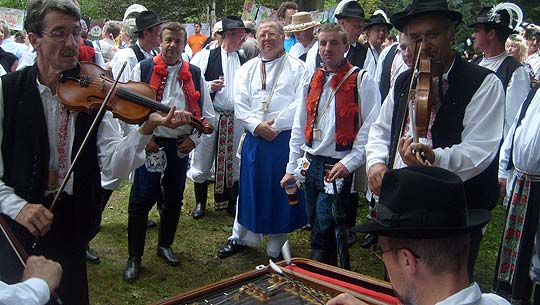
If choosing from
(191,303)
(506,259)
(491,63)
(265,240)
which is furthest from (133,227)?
(491,63)

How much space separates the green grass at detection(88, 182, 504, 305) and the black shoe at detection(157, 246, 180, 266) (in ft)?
0.16

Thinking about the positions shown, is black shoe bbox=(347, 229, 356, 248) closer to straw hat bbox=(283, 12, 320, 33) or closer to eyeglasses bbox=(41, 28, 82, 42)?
straw hat bbox=(283, 12, 320, 33)

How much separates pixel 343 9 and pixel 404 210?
16.1 feet

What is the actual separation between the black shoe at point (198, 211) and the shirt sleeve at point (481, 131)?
12.8ft

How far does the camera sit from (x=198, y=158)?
20.6ft

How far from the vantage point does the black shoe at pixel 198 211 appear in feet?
20.5

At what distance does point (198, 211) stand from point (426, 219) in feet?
16.1

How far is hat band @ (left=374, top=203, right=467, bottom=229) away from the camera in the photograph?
5.15 ft

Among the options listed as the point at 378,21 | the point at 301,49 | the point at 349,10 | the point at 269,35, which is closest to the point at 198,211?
the point at 269,35

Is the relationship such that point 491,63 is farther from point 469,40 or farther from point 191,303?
point 191,303

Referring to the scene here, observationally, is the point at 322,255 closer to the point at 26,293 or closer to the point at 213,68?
the point at 26,293

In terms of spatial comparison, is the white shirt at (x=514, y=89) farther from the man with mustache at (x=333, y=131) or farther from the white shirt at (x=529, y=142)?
the man with mustache at (x=333, y=131)

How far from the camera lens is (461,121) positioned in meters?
2.90

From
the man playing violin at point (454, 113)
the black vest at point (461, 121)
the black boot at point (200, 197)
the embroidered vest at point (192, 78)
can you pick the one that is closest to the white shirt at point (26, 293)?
the man playing violin at point (454, 113)
